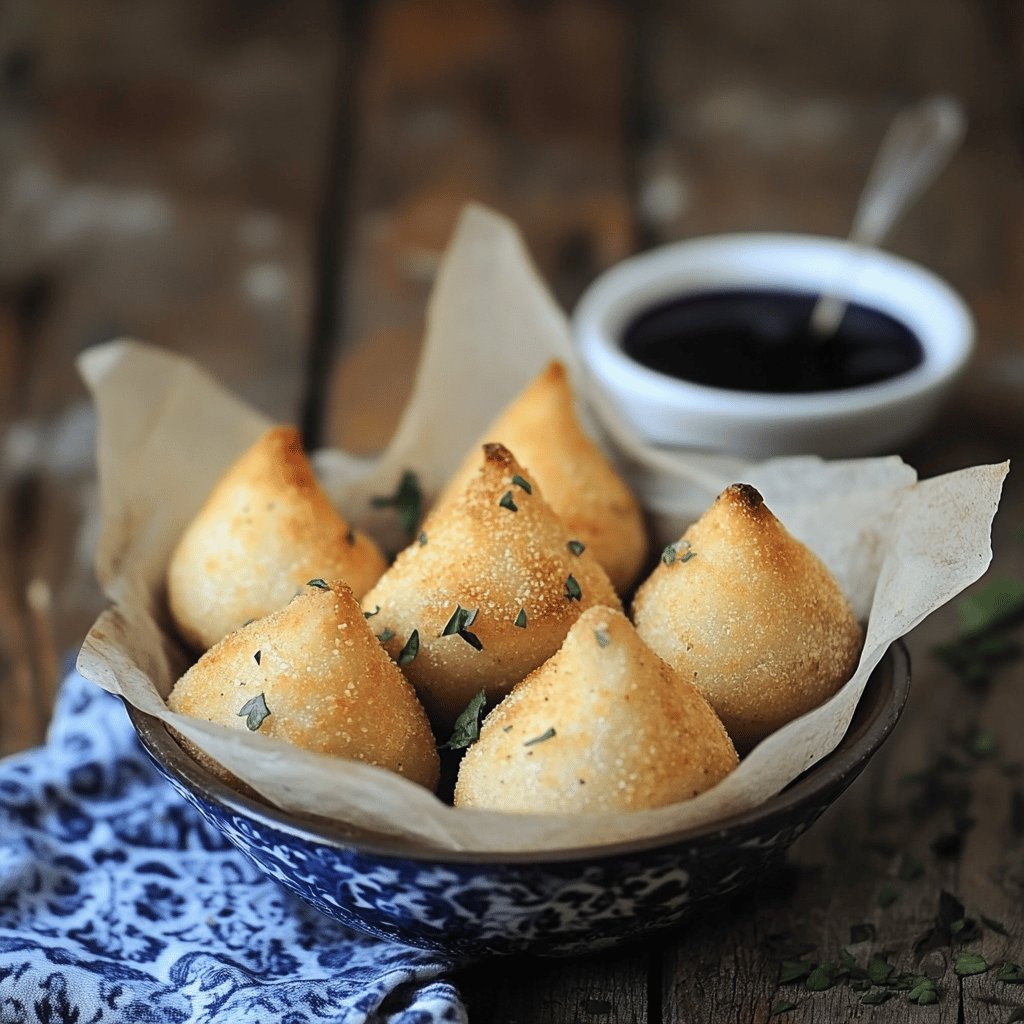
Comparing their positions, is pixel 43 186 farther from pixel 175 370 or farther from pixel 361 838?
pixel 361 838

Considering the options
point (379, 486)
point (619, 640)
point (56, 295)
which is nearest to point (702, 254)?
point (379, 486)

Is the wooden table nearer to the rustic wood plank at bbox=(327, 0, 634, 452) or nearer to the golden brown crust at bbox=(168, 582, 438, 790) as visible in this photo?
the rustic wood plank at bbox=(327, 0, 634, 452)

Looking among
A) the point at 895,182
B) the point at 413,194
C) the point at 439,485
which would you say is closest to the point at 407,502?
the point at 439,485

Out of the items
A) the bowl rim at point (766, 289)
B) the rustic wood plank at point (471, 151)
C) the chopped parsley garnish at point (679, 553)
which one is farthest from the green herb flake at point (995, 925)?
the rustic wood plank at point (471, 151)

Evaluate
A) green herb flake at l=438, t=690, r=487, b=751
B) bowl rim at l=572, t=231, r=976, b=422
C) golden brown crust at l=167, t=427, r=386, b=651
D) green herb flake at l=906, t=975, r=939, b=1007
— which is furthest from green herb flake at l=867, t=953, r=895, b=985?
bowl rim at l=572, t=231, r=976, b=422

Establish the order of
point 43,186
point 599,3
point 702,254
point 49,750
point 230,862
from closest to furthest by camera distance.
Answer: point 230,862 → point 49,750 → point 702,254 → point 43,186 → point 599,3
